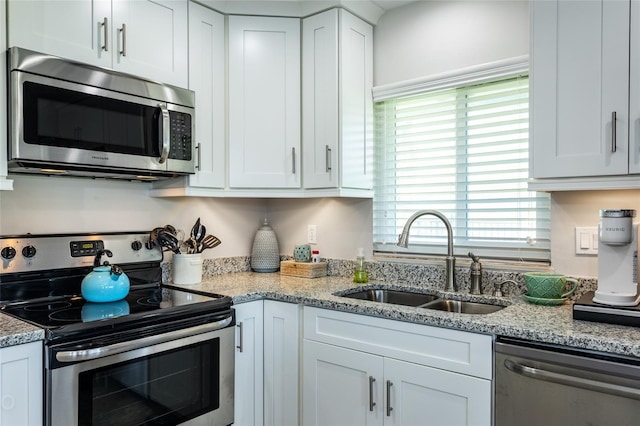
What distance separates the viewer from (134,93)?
198cm

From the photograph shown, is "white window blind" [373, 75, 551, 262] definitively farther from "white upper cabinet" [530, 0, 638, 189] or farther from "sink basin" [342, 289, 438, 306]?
→ "white upper cabinet" [530, 0, 638, 189]

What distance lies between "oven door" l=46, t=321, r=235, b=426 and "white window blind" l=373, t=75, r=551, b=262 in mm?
1107

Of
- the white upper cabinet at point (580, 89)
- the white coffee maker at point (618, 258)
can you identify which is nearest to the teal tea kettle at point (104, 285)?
the white upper cabinet at point (580, 89)

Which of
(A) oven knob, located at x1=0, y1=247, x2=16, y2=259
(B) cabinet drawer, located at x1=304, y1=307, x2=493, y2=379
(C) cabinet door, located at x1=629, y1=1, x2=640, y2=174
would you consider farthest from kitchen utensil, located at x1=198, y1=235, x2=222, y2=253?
(C) cabinet door, located at x1=629, y1=1, x2=640, y2=174

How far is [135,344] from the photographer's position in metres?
1.63

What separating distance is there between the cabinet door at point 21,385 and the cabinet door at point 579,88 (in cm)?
186

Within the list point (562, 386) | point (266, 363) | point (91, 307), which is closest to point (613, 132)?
point (562, 386)

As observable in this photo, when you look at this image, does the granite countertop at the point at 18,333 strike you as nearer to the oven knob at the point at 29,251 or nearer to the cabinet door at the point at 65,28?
the oven knob at the point at 29,251

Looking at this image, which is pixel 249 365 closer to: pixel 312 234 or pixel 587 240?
pixel 312 234

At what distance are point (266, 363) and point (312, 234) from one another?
2.95 feet

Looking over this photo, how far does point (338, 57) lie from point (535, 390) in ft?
5.74

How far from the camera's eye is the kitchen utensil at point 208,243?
2455 mm

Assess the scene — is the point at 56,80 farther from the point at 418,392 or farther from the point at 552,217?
the point at 552,217

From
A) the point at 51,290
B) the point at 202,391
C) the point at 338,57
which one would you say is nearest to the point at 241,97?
the point at 338,57
